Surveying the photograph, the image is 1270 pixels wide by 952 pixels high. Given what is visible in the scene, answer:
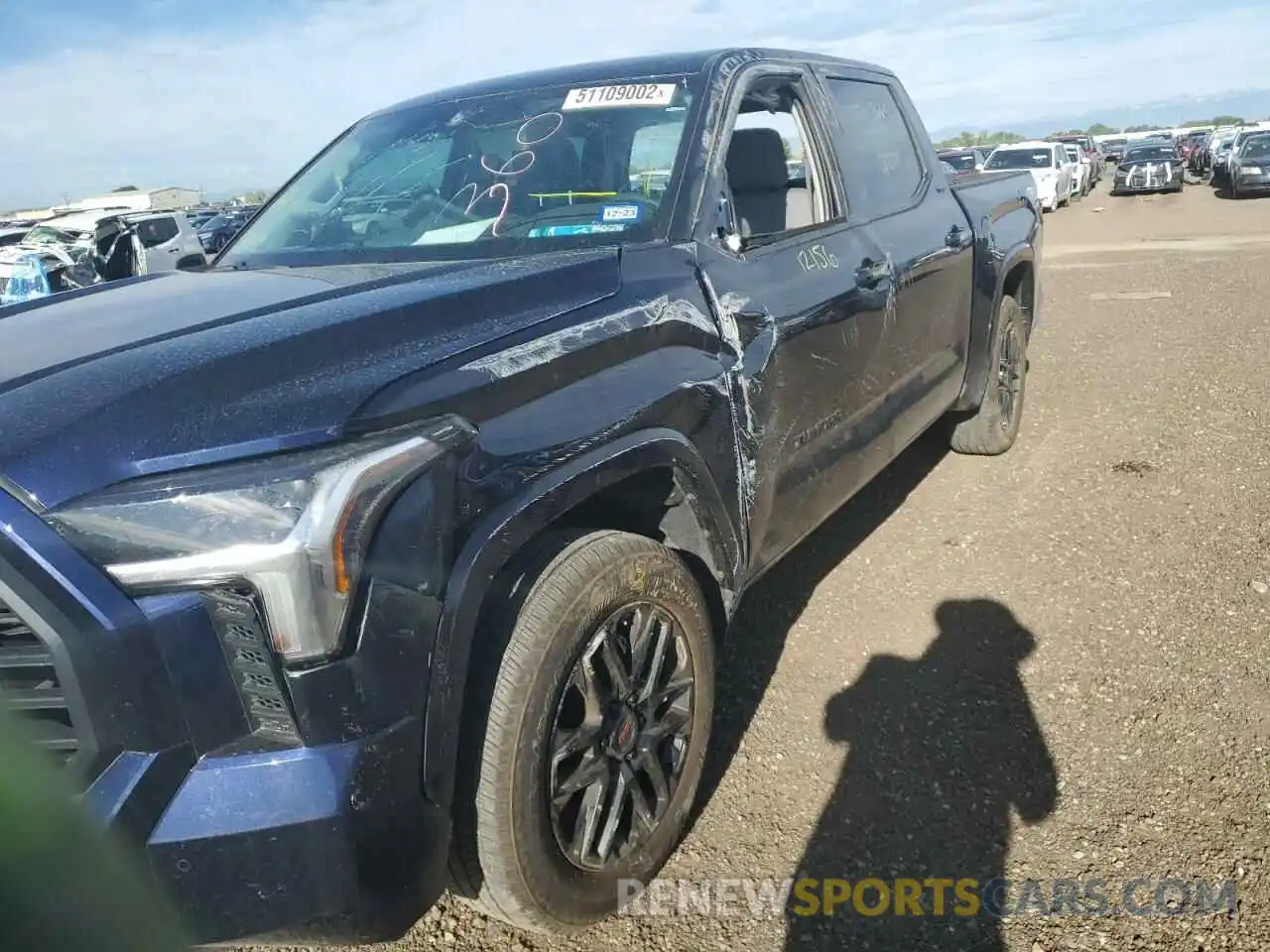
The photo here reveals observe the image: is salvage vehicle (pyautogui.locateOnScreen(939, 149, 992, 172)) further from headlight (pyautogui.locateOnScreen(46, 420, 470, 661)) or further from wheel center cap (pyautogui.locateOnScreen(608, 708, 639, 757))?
headlight (pyautogui.locateOnScreen(46, 420, 470, 661))

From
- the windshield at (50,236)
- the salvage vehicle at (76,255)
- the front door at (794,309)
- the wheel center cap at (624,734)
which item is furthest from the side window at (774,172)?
the windshield at (50,236)

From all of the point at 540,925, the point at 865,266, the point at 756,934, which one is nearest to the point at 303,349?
the point at 540,925

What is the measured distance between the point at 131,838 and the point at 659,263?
1.67 m

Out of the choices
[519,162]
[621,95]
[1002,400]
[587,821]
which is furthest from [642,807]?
[1002,400]

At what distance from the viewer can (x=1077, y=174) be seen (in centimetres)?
3059

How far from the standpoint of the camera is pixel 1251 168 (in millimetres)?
23125

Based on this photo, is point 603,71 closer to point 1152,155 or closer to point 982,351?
point 982,351

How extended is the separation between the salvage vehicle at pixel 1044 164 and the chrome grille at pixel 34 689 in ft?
83.2

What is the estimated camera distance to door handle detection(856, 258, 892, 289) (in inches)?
132

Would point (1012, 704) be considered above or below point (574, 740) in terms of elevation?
below

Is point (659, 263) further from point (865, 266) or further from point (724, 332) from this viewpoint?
point (865, 266)

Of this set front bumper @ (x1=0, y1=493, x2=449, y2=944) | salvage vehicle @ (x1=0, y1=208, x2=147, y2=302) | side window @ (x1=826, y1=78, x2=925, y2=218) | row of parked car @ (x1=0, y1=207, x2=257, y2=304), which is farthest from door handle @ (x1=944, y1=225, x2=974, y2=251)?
salvage vehicle @ (x1=0, y1=208, x2=147, y2=302)

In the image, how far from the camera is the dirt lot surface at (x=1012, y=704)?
243 centimetres

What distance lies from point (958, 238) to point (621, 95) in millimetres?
1850
